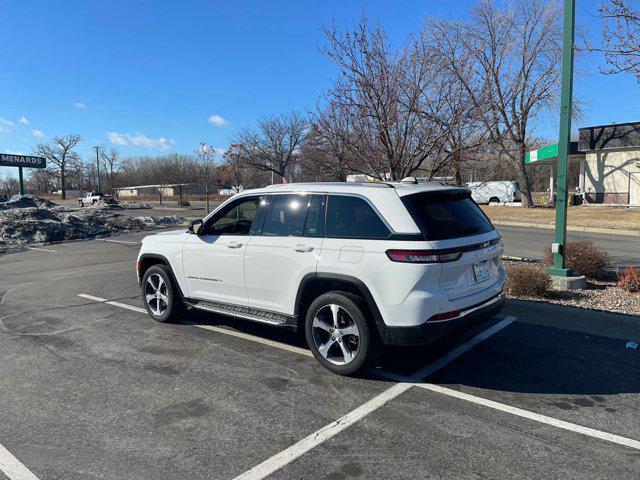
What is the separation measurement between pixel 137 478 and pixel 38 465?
715mm

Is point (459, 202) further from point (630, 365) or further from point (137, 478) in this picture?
point (137, 478)

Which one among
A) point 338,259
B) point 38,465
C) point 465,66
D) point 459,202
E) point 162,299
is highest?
point 465,66

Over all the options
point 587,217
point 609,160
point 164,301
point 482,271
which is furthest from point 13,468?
point 609,160

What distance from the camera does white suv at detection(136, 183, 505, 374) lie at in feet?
13.2

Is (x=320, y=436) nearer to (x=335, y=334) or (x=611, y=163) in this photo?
(x=335, y=334)

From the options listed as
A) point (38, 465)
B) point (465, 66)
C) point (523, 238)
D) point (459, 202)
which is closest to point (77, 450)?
point (38, 465)

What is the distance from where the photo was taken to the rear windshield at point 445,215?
13.7ft

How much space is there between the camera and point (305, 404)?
392 centimetres

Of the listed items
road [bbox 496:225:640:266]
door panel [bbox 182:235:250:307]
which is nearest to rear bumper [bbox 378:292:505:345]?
door panel [bbox 182:235:250:307]

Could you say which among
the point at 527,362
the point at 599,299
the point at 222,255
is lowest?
the point at 527,362

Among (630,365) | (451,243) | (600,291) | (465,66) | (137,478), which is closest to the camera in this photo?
(137,478)

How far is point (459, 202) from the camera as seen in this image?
186 inches

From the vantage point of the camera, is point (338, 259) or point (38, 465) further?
point (338, 259)

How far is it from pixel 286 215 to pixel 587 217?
972 inches
